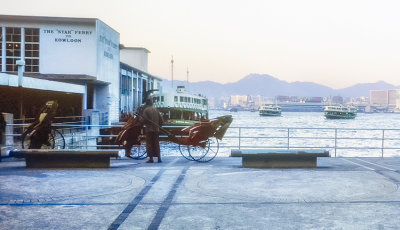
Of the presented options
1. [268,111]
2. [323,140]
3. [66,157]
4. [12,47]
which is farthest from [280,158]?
[268,111]

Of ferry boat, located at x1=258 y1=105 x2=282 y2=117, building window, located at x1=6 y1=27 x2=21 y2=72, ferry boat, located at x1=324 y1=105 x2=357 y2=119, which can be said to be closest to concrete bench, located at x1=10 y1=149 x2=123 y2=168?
building window, located at x1=6 y1=27 x2=21 y2=72

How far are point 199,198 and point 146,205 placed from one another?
1.07 meters

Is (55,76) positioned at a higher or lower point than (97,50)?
lower

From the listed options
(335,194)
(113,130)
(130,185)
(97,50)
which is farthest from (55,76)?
(335,194)

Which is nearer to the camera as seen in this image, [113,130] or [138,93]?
[113,130]

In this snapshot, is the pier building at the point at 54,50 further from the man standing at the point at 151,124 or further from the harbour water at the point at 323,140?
the man standing at the point at 151,124

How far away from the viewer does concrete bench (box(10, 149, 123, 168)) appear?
10867mm

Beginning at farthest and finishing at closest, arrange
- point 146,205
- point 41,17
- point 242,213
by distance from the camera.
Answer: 1. point 41,17
2. point 146,205
3. point 242,213

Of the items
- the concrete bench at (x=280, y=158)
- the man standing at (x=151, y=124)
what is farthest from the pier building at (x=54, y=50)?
the concrete bench at (x=280, y=158)

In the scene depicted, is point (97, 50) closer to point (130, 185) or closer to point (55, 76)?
point (55, 76)

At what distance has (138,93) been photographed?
64188 millimetres

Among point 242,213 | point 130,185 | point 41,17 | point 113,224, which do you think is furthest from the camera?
point 41,17

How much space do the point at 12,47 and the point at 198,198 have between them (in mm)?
32820

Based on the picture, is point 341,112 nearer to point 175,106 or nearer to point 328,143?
point 328,143
